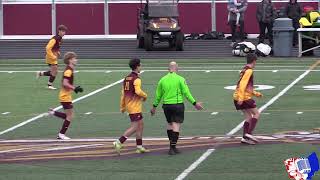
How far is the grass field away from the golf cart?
2263 millimetres

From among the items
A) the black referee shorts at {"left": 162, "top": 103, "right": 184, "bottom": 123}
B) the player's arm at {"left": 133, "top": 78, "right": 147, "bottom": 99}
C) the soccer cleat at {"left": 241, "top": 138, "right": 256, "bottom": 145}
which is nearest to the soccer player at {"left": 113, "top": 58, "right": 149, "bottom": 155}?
the player's arm at {"left": 133, "top": 78, "right": 147, "bottom": 99}

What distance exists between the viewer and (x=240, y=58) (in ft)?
101

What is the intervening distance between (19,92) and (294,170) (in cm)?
1482

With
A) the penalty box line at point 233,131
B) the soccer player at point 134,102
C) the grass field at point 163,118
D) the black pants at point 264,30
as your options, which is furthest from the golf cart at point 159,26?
the soccer player at point 134,102

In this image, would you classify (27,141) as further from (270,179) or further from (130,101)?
(270,179)

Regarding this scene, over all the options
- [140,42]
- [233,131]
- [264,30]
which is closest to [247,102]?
[233,131]

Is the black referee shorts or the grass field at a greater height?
the black referee shorts

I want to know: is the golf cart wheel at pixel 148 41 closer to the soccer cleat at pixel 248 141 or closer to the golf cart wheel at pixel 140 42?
the golf cart wheel at pixel 140 42

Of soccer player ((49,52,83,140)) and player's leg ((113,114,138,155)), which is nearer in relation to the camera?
player's leg ((113,114,138,155))

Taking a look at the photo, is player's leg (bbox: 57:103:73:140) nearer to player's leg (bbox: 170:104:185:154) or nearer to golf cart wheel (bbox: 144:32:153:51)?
player's leg (bbox: 170:104:185:154)

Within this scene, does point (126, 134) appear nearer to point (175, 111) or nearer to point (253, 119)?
point (175, 111)

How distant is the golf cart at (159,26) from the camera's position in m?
32.3

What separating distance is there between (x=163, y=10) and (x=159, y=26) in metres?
1.24

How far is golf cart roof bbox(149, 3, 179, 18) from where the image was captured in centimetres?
3328
